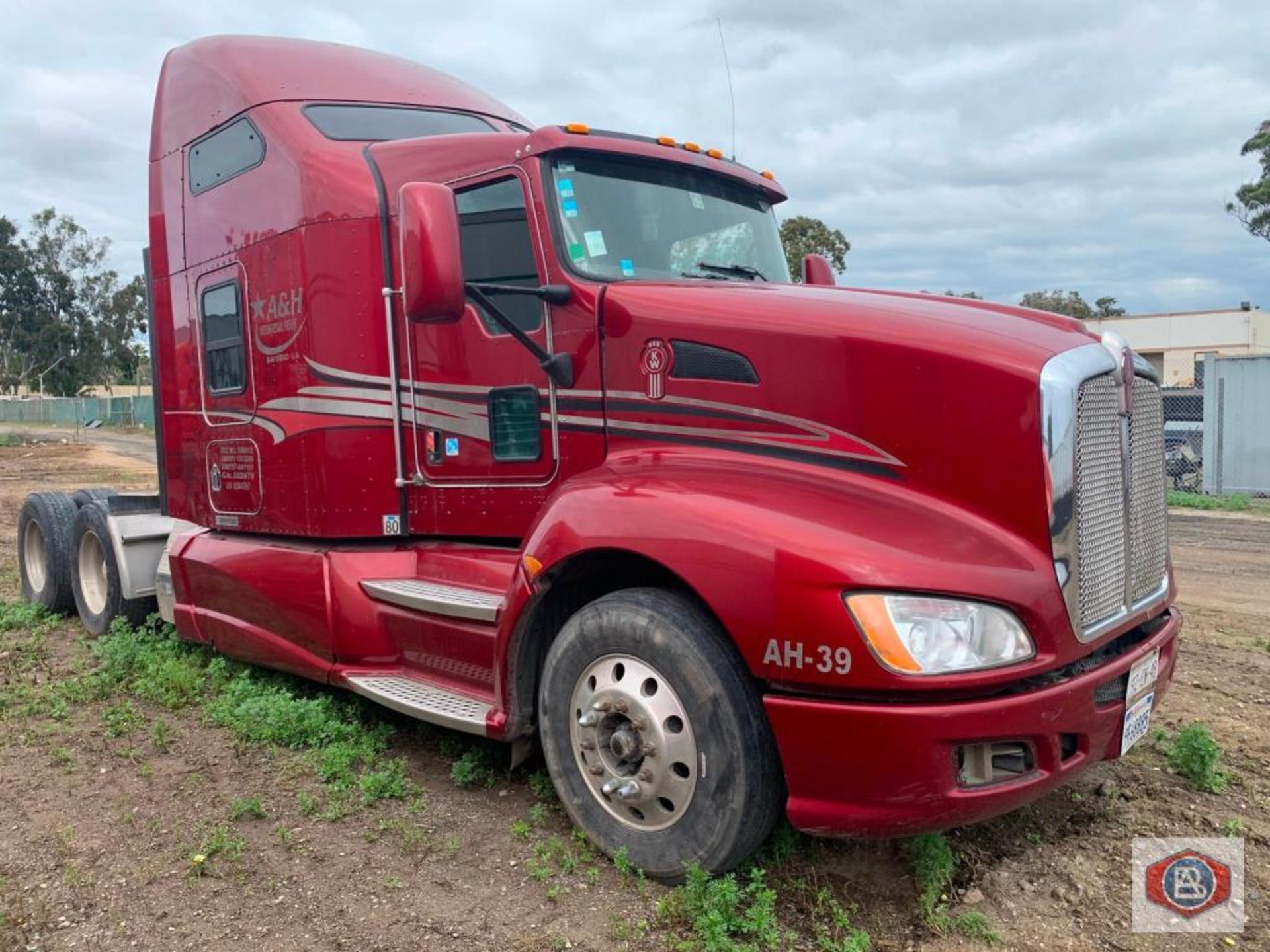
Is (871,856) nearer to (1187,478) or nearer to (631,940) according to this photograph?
(631,940)

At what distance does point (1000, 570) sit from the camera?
2848 mm

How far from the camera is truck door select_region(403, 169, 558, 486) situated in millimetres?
4137

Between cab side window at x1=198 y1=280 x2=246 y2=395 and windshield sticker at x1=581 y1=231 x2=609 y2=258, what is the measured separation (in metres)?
2.35

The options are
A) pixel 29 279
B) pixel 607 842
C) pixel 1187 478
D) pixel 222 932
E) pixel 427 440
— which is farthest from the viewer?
pixel 29 279

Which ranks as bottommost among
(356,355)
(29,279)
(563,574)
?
(563,574)

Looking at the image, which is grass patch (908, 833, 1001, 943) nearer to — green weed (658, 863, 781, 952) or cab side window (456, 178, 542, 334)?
green weed (658, 863, 781, 952)

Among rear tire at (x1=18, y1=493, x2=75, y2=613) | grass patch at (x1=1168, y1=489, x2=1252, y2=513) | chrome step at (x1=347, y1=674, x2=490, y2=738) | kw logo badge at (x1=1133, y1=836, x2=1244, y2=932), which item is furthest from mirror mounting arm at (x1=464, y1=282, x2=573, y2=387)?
grass patch at (x1=1168, y1=489, x2=1252, y2=513)

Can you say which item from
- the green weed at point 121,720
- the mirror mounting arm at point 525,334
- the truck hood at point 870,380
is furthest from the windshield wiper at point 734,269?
the green weed at point 121,720

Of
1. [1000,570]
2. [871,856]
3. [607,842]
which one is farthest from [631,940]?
[1000,570]

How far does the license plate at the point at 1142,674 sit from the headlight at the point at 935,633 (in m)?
0.59

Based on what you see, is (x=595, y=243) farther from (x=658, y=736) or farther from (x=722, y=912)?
(x=722, y=912)

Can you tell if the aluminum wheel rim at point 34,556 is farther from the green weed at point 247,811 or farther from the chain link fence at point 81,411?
the chain link fence at point 81,411

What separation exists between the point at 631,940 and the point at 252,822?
1.74 metres

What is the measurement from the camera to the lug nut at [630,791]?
329cm
